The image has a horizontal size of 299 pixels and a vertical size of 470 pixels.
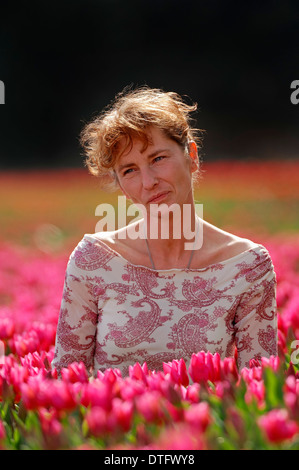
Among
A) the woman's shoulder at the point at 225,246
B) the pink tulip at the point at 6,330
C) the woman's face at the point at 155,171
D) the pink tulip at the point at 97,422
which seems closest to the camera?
the pink tulip at the point at 97,422

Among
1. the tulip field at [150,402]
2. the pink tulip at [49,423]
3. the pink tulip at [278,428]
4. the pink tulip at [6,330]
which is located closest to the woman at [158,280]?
the tulip field at [150,402]

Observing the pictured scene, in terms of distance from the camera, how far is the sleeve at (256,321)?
7.30 ft

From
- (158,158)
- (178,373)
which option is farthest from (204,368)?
(158,158)

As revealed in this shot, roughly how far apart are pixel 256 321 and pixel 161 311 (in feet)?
1.17

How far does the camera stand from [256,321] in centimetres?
225

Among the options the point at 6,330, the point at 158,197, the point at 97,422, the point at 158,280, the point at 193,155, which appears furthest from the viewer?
the point at 6,330

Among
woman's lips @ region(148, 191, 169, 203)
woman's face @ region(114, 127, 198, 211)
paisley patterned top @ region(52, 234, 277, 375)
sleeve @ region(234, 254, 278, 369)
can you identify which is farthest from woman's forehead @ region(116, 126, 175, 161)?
sleeve @ region(234, 254, 278, 369)

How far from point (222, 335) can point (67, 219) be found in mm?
9033

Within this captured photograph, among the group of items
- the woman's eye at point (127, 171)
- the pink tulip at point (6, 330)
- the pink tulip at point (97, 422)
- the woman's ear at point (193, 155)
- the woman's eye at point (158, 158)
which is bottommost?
the pink tulip at point (6, 330)

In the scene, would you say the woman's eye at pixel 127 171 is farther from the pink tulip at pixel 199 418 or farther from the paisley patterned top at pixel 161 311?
the pink tulip at pixel 199 418

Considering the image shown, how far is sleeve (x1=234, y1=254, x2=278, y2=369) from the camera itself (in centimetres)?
223

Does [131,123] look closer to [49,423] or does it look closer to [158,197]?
[158,197]

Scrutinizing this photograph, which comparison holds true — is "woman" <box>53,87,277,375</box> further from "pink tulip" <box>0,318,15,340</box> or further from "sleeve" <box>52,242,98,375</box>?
"pink tulip" <box>0,318,15,340</box>

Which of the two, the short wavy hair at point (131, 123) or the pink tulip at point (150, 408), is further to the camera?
the short wavy hair at point (131, 123)
